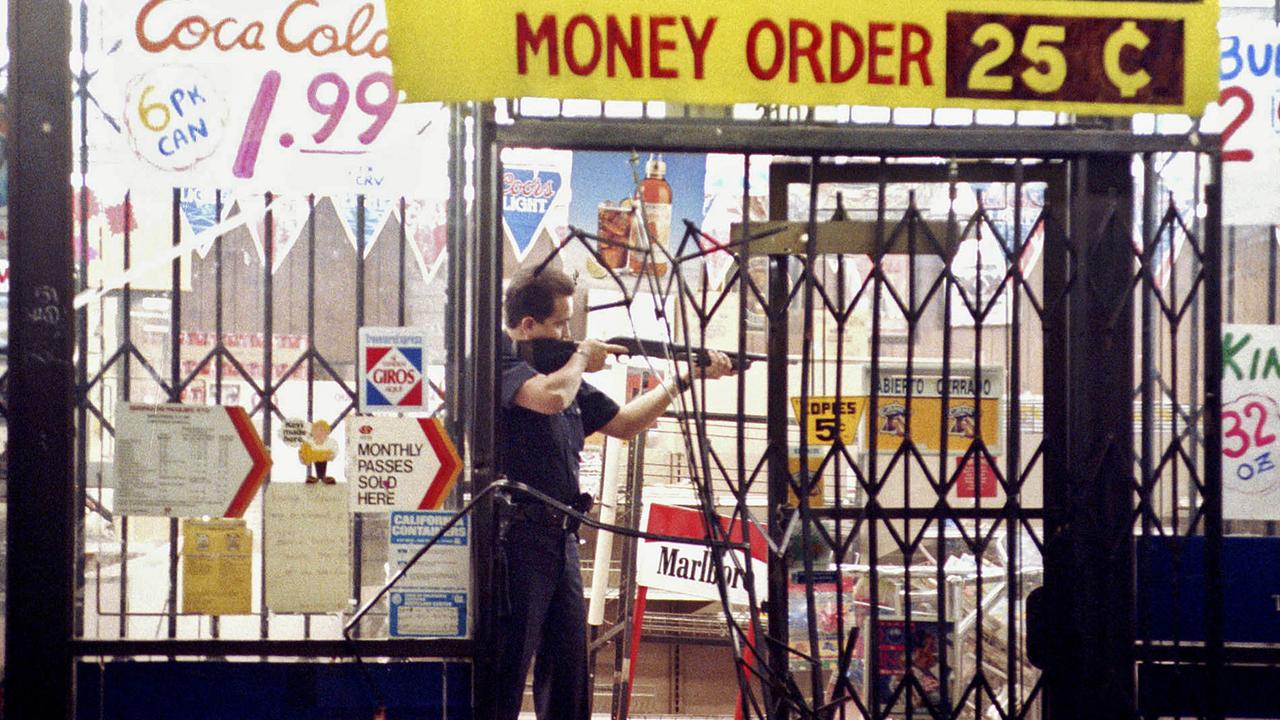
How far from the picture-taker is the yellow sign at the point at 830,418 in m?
3.44

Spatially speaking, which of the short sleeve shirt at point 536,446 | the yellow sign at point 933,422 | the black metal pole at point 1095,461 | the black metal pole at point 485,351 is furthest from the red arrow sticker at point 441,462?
the black metal pole at point 1095,461

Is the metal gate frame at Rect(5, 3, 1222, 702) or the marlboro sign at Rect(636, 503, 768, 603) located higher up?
the metal gate frame at Rect(5, 3, 1222, 702)

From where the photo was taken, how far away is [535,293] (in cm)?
385

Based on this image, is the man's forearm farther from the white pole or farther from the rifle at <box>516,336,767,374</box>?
the white pole

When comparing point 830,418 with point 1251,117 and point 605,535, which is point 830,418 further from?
point 605,535

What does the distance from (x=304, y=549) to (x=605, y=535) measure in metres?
1.63

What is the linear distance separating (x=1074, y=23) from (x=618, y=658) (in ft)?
9.57

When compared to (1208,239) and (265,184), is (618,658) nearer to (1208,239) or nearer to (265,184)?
(265,184)

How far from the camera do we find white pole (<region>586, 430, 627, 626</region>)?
4820mm

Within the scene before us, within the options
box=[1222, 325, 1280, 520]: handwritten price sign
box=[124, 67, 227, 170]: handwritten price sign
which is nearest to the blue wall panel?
box=[124, 67, 227, 170]: handwritten price sign

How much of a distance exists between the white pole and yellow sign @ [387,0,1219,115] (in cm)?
208

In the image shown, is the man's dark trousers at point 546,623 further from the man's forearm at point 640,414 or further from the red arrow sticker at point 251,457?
the red arrow sticker at point 251,457

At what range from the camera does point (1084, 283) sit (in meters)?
3.32

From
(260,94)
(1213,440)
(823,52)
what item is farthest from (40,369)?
(1213,440)
